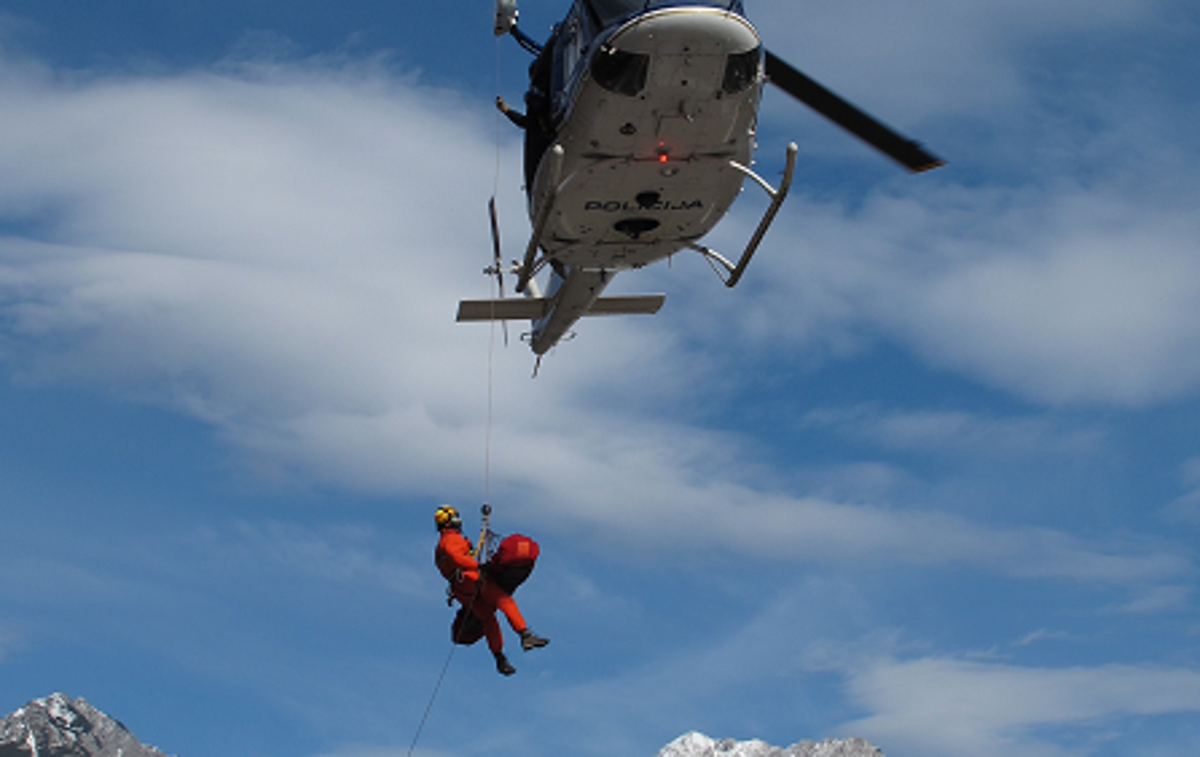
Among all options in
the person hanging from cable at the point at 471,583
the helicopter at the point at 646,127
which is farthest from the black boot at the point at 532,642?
the helicopter at the point at 646,127

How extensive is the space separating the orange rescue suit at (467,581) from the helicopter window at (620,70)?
7101 mm

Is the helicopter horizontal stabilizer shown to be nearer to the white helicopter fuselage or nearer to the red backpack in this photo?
the white helicopter fuselage

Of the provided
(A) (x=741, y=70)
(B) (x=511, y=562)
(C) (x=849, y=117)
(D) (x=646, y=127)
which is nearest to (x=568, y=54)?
(D) (x=646, y=127)

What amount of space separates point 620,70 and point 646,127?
3.64 ft

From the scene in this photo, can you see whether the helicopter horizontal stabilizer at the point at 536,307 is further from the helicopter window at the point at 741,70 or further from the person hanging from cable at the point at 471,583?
the helicopter window at the point at 741,70

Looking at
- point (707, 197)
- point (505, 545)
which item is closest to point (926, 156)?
point (707, 197)

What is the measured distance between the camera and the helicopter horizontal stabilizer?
26.6m

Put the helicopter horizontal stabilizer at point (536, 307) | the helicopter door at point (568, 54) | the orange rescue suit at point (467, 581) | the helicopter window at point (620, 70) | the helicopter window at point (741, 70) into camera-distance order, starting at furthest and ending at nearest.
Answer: the helicopter horizontal stabilizer at point (536, 307)
the orange rescue suit at point (467, 581)
the helicopter door at point (568, 54)
the helicopter window at point (741, 70)
the helicopter window at point (620, 70)

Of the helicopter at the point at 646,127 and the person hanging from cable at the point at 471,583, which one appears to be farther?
the person hanging from cable at the point at 471,583

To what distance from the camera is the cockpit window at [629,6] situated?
18438 mm

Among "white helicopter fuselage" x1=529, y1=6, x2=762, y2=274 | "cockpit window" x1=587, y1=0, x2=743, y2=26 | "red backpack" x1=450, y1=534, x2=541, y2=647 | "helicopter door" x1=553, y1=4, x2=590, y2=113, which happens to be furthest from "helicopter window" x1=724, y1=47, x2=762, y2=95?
"red backpack" x1=450, y1=534, x2=541, y2=647

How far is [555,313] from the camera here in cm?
2720

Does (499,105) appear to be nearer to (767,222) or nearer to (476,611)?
(767,222)

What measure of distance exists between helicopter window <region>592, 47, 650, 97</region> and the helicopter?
0.06 ft
